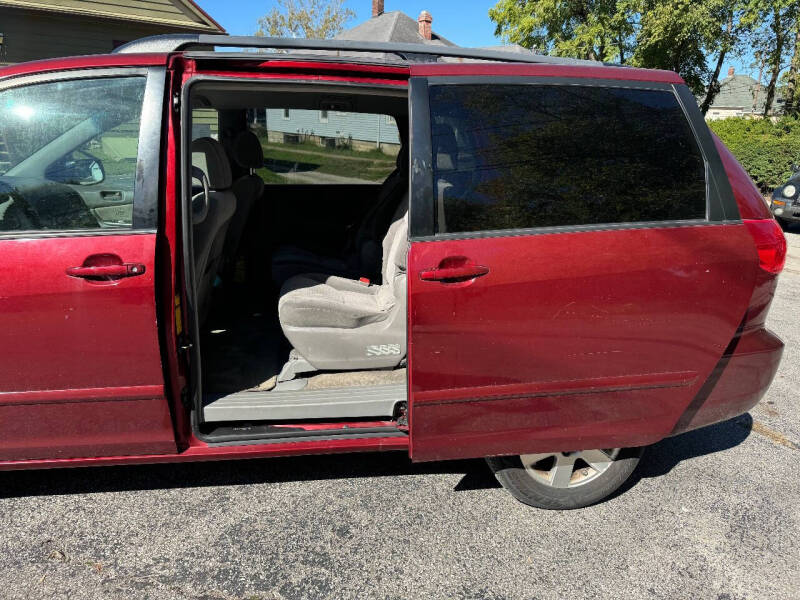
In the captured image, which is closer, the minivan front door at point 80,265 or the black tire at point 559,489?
the minivan front door at point 80,265

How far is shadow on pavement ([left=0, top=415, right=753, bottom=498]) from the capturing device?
8.73 ft

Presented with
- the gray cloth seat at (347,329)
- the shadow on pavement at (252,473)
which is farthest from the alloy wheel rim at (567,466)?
the gray cloth seat at (347,329)

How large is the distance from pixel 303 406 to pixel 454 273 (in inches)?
34.3

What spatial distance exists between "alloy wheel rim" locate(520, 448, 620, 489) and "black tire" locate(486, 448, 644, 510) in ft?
0.04

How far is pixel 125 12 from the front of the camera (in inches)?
547

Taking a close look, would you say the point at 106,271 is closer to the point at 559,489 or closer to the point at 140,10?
the point at 559,489

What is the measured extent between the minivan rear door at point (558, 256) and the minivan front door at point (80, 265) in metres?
0.96

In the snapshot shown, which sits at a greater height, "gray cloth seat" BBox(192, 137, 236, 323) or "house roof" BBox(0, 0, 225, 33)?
"house roof" BBox(0, 0, 225, 33)

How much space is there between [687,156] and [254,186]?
8.81 feet

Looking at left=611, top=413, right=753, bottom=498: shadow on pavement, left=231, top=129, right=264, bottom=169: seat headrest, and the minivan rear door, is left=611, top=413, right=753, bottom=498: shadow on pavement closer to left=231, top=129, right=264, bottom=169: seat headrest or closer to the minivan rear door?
the minivan rear door

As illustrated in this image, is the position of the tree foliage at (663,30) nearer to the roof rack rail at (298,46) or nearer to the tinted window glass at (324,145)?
the tinted window glass at (324,145)

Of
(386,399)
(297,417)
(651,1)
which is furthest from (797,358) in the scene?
(651,1)

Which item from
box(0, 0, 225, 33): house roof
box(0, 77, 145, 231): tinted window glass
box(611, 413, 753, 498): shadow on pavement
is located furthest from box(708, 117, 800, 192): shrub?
box(0, 77, 145, 231): tinted window glass

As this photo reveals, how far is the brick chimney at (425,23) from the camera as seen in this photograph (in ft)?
48.4
